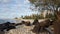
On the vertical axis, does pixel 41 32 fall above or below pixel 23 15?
below

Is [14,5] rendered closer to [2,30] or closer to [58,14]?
[2,30]

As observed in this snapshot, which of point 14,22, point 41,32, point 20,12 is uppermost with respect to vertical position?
point 20,12

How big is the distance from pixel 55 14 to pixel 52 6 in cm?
18

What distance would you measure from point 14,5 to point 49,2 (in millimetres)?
745

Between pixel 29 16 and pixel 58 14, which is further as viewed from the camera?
pixel 29 16

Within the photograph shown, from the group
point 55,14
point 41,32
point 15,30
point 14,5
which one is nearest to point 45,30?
point 41,32

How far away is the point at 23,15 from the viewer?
11.1 feet

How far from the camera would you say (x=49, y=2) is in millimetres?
3236

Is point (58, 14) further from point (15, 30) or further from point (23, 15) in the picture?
point (15, 30)

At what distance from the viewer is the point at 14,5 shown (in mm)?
3377

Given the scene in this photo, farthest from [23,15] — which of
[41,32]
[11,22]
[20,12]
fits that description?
[41,32]

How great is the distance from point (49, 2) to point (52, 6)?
0.35ft

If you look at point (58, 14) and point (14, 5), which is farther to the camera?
point (14, 5)

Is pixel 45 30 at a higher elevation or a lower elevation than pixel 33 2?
lower
